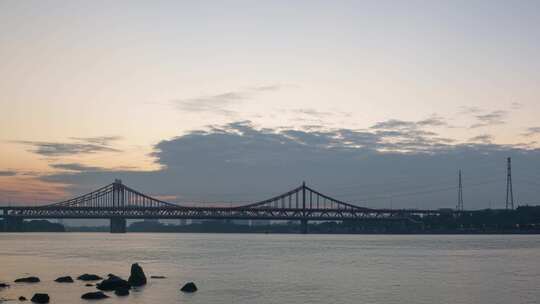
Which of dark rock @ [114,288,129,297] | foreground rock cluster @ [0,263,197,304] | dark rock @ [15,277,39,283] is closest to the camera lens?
foreground rock cluster @ [0,263,197,304]

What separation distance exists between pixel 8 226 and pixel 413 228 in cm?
9519

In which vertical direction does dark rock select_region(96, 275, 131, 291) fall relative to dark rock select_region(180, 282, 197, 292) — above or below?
above

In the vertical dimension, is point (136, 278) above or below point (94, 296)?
above

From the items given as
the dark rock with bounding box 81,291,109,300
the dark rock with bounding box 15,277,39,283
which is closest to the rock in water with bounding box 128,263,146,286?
the dark rock with bounding box 81,291,109,300

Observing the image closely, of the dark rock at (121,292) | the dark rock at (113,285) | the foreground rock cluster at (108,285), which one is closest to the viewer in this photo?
the foreground rock cluster at (108,285)

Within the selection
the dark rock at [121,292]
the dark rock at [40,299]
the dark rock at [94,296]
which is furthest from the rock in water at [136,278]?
the dark rock at [40,299]

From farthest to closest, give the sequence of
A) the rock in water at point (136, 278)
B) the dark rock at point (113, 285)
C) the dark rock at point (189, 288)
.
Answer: the rock in water at point (136, 278), the dark rock at point (189, 288), the dark rock at point (113, 285)

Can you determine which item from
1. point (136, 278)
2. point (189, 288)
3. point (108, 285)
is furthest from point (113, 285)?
point (189, 288)

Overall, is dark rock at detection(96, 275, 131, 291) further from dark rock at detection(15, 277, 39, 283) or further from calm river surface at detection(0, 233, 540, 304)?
dark rock at detection(15, 277, 39, 283)

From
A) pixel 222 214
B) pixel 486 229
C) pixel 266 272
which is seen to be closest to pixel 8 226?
pixel 222 214

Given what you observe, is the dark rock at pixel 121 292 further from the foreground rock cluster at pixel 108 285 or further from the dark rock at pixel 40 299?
the dark rock at pixel 40 299

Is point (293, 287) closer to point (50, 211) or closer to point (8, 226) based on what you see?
point (50, 211)

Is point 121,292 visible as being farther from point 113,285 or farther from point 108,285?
point 108,285

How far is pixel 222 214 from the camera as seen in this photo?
445 ft
